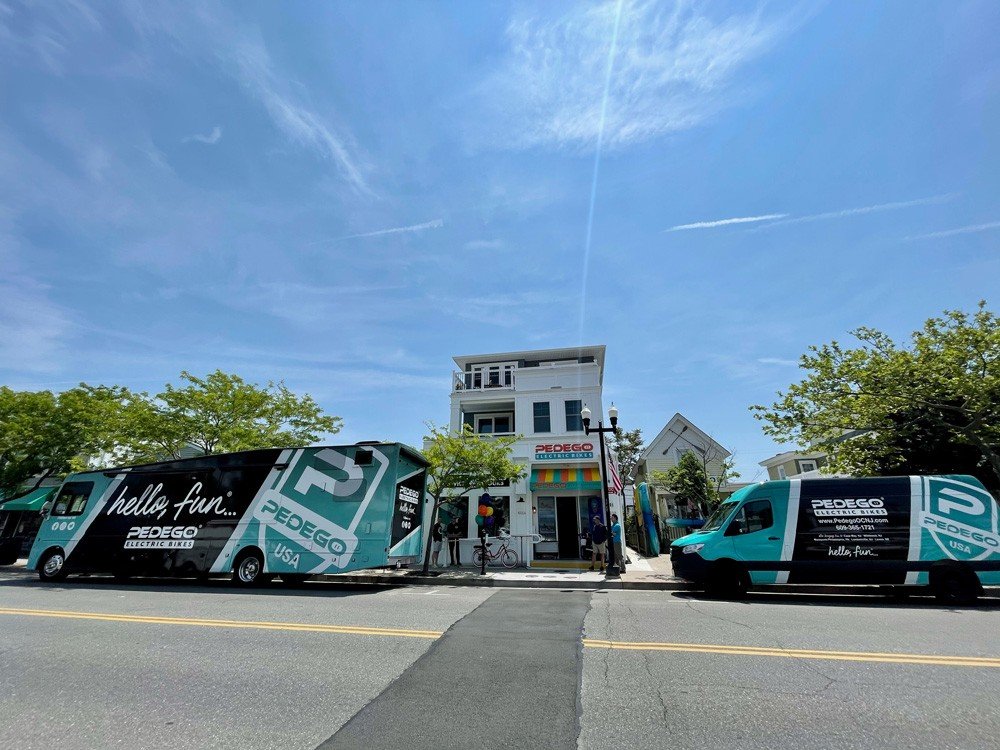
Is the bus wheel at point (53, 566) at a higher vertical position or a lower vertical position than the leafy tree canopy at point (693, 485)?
lower

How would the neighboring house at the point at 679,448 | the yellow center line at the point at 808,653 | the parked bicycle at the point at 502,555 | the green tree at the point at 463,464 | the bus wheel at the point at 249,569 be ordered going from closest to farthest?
the yellow center line at the point at 808,653 < the bus wheel at the point at 249,569 < the green tree at the point at 463,464 < the parked bicycle at the point at 502,555 < the neighboring house at the point at 679,448

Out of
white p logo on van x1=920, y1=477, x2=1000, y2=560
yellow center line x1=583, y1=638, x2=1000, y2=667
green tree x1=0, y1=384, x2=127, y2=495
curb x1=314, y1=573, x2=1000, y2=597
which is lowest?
curb x1=314, y1=573, x2=1000, y2=597

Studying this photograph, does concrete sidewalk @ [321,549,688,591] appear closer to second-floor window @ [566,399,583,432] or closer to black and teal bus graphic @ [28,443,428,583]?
black and teal bus graphic @ [28,443,428,583]

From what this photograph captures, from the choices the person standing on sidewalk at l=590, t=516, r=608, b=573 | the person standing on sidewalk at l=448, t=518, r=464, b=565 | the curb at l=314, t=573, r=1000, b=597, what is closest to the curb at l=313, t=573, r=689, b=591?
the curb at l=314, t=573, r=1000, b=597

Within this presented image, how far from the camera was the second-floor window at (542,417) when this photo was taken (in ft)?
71.8

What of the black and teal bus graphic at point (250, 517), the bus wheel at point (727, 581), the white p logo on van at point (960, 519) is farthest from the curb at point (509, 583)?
the white p logo on van at point (960, 519)

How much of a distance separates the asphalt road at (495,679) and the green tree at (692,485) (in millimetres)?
18759

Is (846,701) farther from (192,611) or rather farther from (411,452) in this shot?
(411,452)

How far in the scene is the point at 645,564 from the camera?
18.5 metres

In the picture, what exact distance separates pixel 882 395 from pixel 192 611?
792 inches

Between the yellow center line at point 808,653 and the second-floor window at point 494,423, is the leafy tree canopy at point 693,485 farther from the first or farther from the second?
the yellow center line at point 808,653

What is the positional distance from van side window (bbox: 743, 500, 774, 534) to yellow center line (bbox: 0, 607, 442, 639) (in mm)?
8322

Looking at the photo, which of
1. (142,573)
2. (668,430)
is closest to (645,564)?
(142,573)

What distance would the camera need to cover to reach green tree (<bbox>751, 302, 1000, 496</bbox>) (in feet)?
47.3
